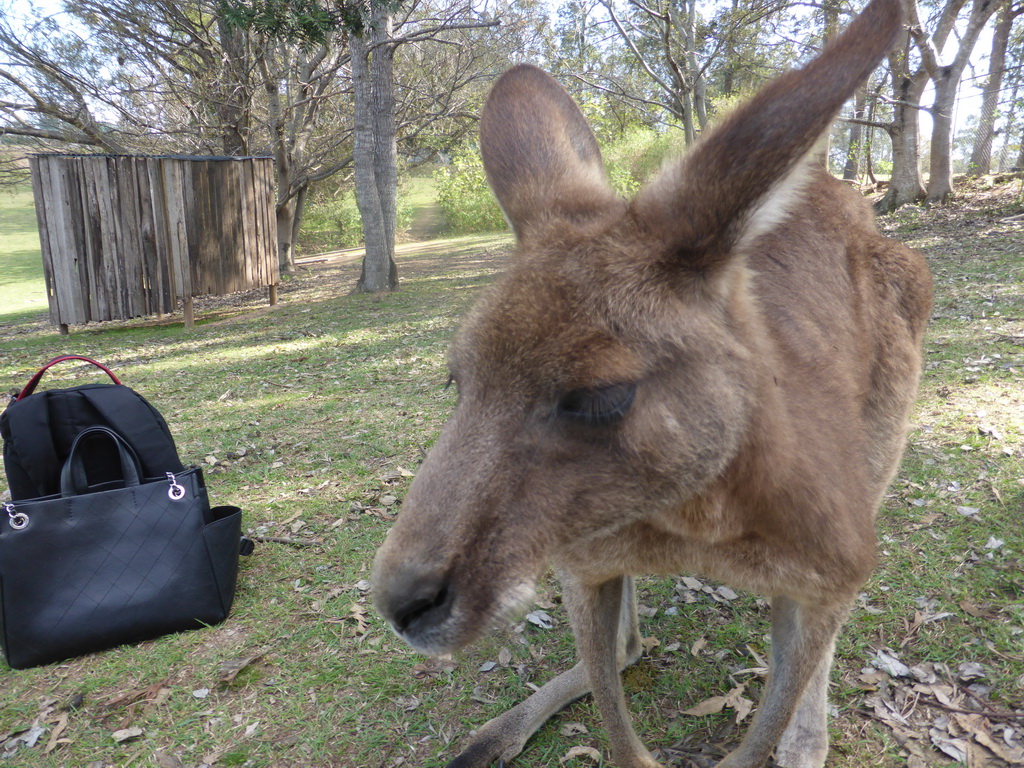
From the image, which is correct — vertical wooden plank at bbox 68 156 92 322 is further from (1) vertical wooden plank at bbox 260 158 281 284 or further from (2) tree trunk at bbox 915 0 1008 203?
(2) tree trunk at bbox 915 0 1008 203

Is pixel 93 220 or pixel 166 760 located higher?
pixel 93 220

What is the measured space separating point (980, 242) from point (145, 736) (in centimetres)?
1156

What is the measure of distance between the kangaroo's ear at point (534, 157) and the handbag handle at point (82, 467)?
6.42 ft

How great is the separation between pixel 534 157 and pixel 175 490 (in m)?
2.02

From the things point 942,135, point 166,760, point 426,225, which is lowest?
point 166,760

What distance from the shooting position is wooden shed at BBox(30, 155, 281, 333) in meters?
8.82

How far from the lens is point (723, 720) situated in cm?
227

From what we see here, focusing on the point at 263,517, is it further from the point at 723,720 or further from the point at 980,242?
the point at 980,242

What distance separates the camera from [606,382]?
1336mm

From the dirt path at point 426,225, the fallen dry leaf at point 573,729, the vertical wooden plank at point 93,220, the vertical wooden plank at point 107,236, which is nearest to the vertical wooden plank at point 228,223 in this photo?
the vertical wooden plank at point 107,236

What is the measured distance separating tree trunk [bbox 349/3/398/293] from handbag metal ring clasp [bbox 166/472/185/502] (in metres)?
8.65

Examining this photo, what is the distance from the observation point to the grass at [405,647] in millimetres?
2256

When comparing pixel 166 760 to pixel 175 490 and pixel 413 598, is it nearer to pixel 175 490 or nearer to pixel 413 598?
pixel 175 490

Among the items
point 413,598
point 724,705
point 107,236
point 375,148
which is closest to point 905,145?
point 375,148
